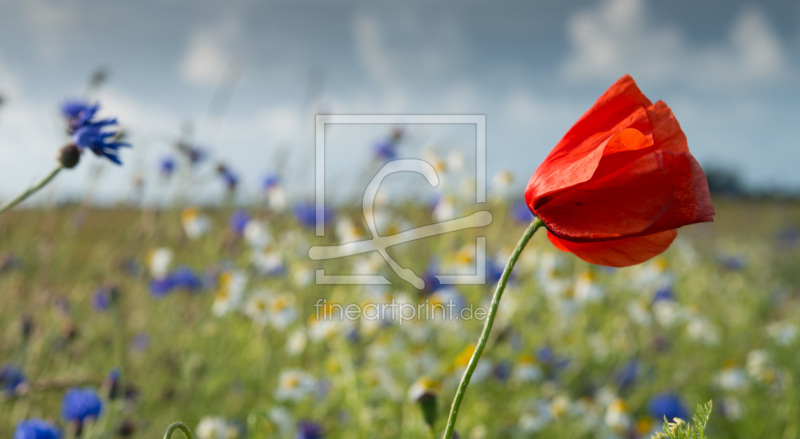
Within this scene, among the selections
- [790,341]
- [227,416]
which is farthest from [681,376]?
[227,416]

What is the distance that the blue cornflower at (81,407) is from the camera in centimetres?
107

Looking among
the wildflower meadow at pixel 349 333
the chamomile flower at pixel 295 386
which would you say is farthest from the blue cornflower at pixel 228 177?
the chamomile flower at pixel 295 386

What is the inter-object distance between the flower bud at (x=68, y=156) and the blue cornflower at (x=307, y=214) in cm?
179

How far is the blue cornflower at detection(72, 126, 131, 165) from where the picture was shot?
724mm

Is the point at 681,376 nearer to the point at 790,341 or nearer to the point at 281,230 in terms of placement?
the point at 790,341

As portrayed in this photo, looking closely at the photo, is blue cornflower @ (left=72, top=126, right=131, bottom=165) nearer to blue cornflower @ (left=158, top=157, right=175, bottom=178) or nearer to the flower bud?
the flower bud

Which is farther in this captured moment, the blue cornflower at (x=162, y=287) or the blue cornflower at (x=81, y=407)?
the blue cornflower at (x=162, y=287)

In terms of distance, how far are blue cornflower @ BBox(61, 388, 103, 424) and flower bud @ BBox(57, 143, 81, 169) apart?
1.79 ft

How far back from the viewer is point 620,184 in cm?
48

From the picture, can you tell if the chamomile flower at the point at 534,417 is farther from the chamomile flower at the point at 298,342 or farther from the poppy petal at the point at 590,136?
the poppy petal at the point at 590,136

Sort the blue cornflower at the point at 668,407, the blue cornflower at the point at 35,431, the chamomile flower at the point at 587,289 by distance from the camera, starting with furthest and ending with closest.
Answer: the chamomile flower at the point at 587,289 → the blue cornflower at the point at 668,407 → the blue cornflower at the point at 35,431

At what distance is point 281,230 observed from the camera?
116 inches

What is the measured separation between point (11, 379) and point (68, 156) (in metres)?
1.02

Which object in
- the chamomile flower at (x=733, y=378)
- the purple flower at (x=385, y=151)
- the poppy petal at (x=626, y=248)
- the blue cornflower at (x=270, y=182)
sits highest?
the purple flower at (x=385, y=151)
